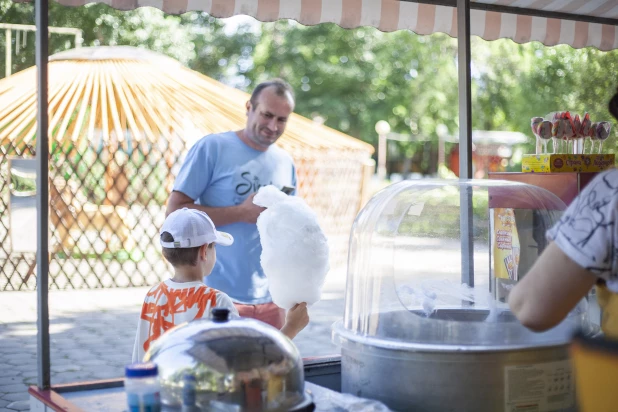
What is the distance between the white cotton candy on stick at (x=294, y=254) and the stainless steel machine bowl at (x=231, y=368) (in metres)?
0.77

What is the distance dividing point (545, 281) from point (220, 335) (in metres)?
0.59

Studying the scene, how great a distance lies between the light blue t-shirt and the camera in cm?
289

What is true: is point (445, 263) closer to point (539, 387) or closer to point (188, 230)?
point (188, 230)

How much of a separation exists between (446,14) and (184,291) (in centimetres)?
221

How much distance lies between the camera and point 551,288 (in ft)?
4.16

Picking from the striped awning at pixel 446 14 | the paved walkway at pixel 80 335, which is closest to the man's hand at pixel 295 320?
the striped awning at pixel 446 14

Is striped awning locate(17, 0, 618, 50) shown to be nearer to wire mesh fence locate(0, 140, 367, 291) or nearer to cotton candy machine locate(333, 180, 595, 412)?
cotton candy machine locate(333, 180, 595, 412)

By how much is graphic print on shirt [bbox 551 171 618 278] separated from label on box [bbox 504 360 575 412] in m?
0.41

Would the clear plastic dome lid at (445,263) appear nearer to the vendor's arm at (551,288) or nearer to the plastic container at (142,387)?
the vendor's arm at (551,288)

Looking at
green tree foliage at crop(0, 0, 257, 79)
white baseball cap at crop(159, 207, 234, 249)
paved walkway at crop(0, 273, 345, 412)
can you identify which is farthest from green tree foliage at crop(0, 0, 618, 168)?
white baseball cap at crop(159, 207, 234, 249)

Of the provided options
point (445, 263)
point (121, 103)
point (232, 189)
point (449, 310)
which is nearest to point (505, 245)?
point (445, 263)

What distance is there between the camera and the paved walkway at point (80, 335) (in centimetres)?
485

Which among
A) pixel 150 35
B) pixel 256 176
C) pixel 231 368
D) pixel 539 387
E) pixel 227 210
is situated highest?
pixel 150 35

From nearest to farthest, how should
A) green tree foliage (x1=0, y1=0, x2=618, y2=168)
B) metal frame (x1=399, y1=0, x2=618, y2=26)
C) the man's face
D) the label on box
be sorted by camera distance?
the label on box → the man's face → metal frame (x1=399, y1=0, x2=618, y2=26) → green tree foliage (x1=0, y1=0, x2=618, y2=168)
